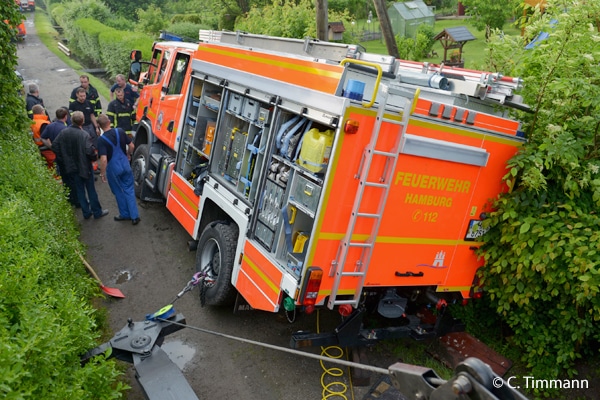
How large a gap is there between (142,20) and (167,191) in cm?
2155

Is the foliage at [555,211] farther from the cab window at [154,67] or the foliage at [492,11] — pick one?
the foliage at [492,11]

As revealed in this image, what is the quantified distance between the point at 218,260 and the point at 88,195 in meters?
3.33

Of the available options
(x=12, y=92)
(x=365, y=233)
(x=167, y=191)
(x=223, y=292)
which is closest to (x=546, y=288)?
(x=365, y=233)

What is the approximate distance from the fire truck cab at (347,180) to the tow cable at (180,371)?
68 cm

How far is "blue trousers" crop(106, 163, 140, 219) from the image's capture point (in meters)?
7.46

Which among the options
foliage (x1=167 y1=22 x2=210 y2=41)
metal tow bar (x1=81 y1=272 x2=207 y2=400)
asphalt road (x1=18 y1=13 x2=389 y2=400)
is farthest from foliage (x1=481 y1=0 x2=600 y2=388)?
foliage (x1=167 y1=22 x2=210 y2=41)

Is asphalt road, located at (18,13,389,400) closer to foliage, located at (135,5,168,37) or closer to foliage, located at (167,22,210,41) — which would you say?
foliage, located at (167,22,210,41)

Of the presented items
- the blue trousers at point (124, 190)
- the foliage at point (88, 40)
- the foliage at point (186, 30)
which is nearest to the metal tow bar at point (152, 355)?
the blue trousers at point (124, 190)

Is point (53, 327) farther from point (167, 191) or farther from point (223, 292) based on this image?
point (167, 191)

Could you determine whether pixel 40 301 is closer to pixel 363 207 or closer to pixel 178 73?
pixel 363 207

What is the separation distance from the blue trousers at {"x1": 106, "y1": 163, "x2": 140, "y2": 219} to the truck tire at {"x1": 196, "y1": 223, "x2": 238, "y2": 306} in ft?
7.68

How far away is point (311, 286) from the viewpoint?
162 inches

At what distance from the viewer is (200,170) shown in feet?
21.4

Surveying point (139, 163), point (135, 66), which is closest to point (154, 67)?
point (135, 66)
